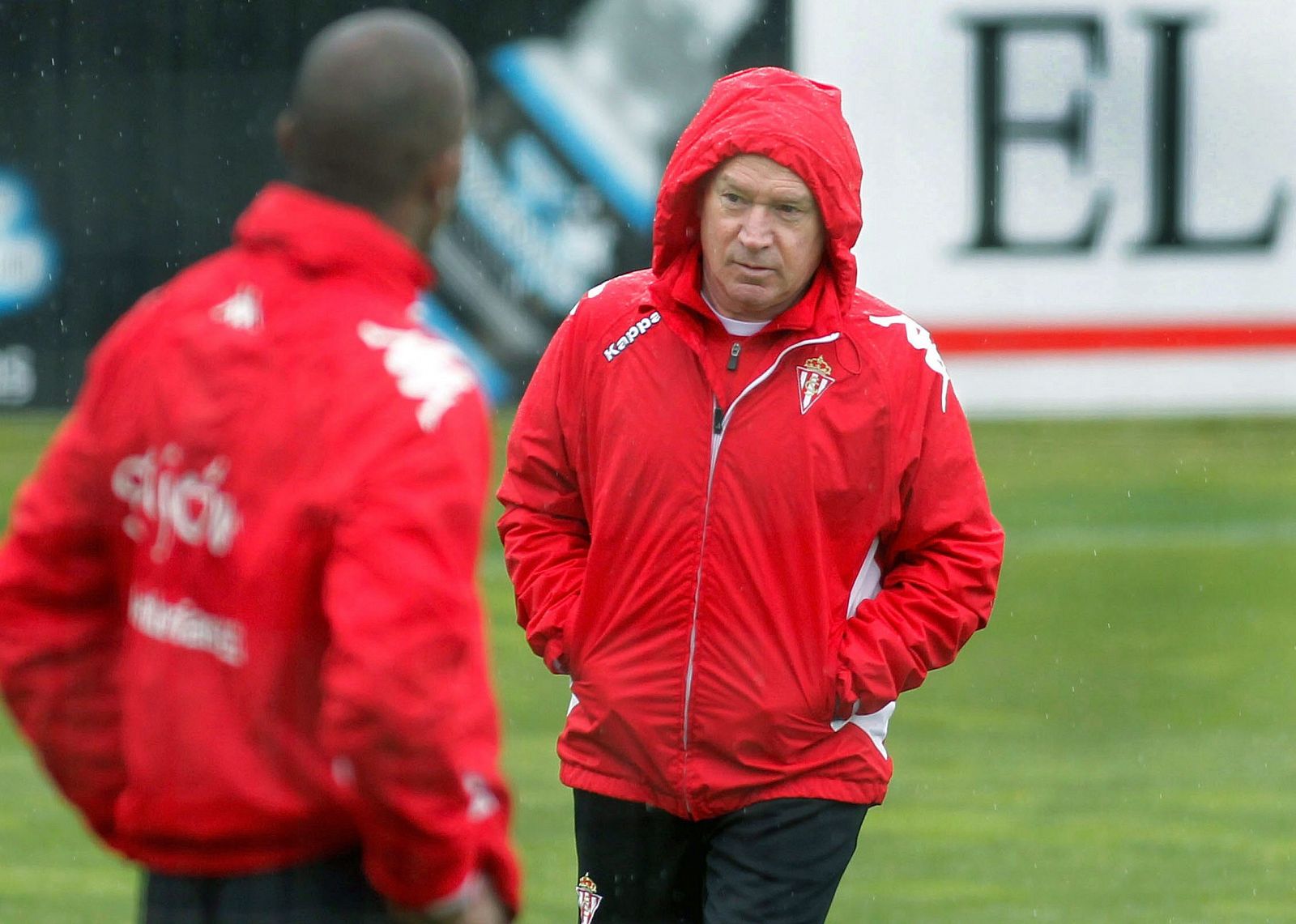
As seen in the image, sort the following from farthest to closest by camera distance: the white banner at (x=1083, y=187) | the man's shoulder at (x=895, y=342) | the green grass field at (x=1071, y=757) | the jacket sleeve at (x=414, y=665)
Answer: the white banner at (x=1083, y=187) < the green grass field at (x=1071, y=757) < the man's shoulder at (x=895, y=342) < the jacket sleeve at (x=414, y=665)

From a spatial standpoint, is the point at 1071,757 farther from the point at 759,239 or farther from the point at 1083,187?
the point at 1083,187

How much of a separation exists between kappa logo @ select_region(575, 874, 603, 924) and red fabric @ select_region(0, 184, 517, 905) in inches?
47.4

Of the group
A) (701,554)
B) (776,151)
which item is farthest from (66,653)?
(776,151)

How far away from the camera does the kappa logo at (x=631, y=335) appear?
376cm

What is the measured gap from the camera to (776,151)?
3.72m

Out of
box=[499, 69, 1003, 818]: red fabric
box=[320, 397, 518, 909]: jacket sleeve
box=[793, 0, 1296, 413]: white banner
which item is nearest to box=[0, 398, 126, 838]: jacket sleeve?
box=[320, 397, 518, 909]: jacket sleeve

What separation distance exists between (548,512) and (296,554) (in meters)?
1.52

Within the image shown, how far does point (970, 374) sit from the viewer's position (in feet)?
49.3

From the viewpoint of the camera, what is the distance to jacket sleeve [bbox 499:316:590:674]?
3.81 m

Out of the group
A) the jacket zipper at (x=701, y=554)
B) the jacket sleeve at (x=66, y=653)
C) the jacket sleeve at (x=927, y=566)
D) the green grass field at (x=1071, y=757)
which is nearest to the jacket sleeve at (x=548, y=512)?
the jacket zipper at (x=701, y=554)

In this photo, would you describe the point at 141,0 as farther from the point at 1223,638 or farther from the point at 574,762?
the point at 574,762

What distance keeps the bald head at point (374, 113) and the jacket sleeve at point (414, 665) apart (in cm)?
30

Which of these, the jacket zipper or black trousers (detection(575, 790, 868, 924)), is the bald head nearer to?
the jacket zipper

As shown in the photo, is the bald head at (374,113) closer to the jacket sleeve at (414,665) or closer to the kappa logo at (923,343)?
the jacket sleeve at (414,665)
